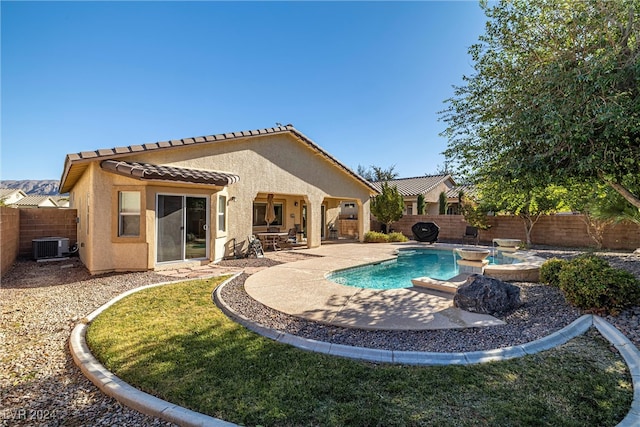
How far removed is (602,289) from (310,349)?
18.7 ft

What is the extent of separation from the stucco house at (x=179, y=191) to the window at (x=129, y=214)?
0.03 metres

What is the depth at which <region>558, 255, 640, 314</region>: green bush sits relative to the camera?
5727 millimetres

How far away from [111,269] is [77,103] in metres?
9.28

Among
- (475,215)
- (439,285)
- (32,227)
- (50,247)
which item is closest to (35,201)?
(32,227)

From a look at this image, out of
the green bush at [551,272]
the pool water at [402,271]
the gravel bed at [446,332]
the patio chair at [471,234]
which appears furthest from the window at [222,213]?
the patio chair at [471,234]

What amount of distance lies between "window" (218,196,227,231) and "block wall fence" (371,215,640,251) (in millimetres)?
18451

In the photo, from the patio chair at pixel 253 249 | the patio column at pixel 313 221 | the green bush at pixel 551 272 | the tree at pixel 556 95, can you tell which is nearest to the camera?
the tree at pixel 556 95

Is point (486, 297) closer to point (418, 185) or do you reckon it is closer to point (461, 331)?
point (461, 331)

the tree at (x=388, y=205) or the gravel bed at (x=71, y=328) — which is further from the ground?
the tree at (x=388, y=205)

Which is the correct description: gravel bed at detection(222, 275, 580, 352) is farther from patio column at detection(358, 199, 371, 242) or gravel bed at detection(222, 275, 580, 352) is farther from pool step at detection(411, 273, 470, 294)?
patio column at detection(358, 199, 371, 242)

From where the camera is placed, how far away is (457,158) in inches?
363

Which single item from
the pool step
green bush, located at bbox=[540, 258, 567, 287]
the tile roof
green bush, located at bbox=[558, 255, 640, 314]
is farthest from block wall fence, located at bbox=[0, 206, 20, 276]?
green bush, located at bbox=[540, 258, 567, 287]

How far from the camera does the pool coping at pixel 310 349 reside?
10.6 ft

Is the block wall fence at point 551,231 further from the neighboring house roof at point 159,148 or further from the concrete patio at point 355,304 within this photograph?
the concrete patio at point 355,304
